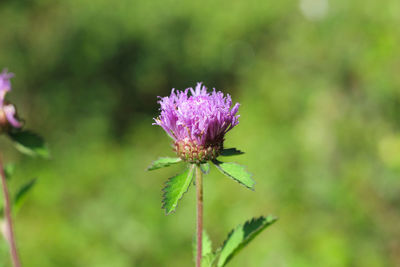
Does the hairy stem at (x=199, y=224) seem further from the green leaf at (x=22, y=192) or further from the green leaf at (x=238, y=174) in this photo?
the green leaf at (x=22, y=192)

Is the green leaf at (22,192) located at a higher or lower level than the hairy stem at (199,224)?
higher

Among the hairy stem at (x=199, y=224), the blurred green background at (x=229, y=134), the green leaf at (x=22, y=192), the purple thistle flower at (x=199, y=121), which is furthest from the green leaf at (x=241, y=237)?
the blurred green background at (x=229, y=134)

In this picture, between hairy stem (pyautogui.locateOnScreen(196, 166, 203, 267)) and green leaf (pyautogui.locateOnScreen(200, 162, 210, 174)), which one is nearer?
hairy stem (pyautogui.locateOnScreen(196, 166, 203, 267))

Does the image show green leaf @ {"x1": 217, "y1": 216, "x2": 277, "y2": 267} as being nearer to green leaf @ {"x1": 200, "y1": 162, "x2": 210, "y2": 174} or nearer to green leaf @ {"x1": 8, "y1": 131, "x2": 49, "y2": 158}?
green leaf @ {"x1": 200, "y1": 162, "x2": 210, "y2": 174}

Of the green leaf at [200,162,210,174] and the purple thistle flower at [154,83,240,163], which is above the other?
the purple thistle flower at [154,83,240,163]

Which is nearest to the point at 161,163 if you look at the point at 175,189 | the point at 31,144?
the point at 175,189

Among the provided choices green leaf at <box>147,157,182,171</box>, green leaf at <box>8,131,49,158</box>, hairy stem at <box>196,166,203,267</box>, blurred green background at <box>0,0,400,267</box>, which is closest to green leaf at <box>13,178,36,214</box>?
green leaf at <box>8,131,49,158</box>
